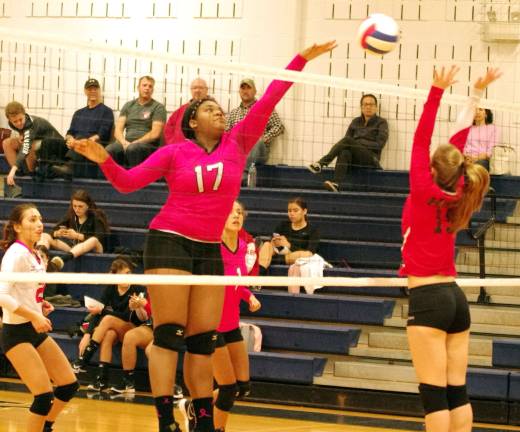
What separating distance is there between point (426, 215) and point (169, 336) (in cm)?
166

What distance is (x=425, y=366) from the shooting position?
624 cm

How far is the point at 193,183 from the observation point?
6.57m

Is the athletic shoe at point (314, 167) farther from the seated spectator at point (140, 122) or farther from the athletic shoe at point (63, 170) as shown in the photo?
the athletic shoe at point (63, 170)

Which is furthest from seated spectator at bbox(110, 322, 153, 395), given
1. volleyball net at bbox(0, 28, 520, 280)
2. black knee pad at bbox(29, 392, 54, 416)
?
black knee pad at bbox(29, 392, 54, 416)

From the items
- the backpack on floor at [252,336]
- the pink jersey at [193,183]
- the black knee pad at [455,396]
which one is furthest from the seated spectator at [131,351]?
the black knee pad at [455,396]

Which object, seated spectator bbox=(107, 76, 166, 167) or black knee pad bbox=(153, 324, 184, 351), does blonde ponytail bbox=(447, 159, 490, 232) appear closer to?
black knee pad bbox=(153, 324, 184, 351)

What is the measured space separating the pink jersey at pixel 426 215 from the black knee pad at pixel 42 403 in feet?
9.41

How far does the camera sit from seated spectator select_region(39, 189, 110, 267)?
1254 cm

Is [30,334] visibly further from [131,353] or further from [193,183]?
[131,353]

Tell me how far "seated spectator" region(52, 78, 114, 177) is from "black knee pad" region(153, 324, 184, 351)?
7845 mm

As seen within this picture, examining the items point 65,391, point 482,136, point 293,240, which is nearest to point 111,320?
point 293,240

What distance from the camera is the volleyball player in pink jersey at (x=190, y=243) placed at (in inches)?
255

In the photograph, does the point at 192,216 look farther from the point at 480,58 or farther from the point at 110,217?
the point at 480,58

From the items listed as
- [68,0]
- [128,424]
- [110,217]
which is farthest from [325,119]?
[128,424]
